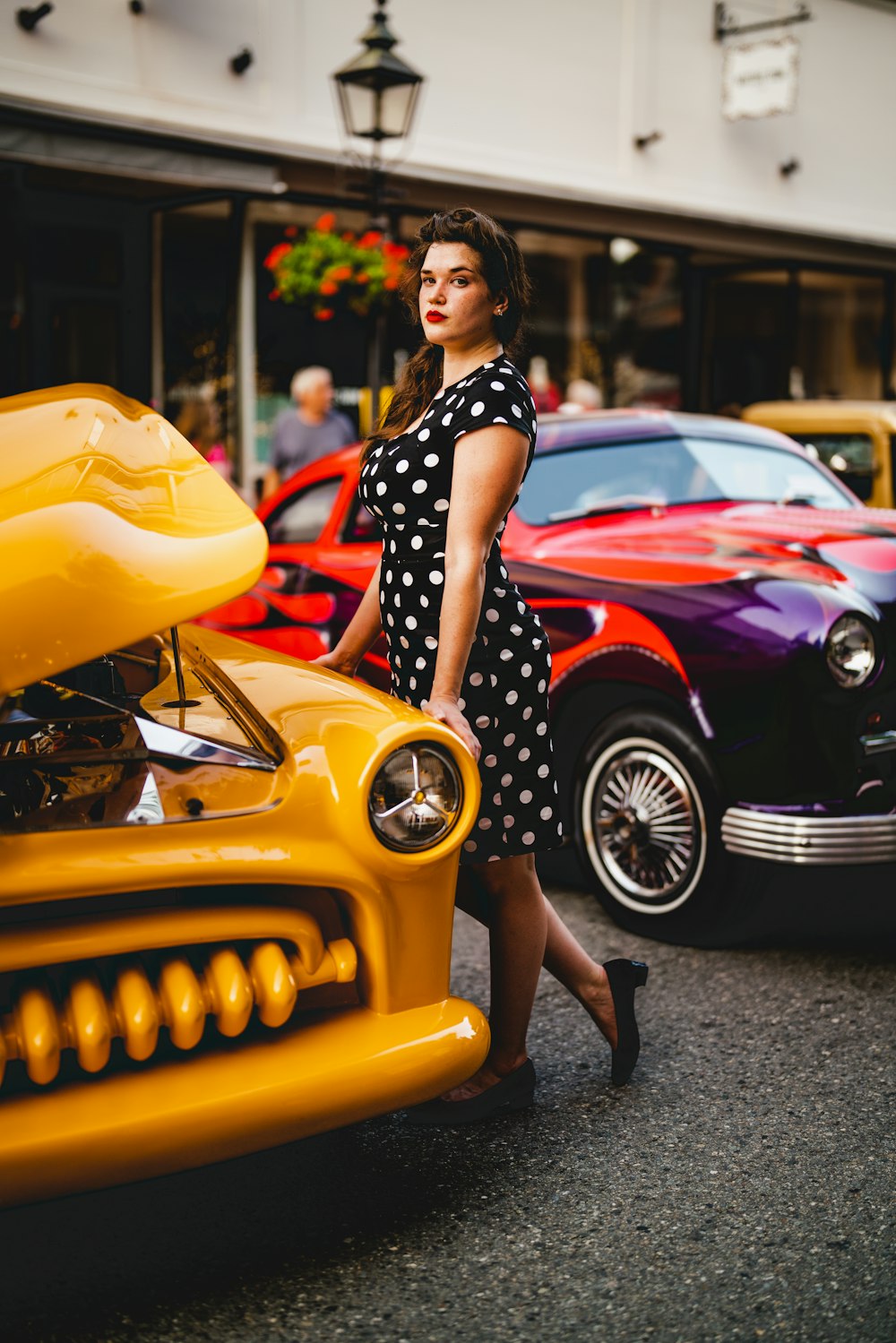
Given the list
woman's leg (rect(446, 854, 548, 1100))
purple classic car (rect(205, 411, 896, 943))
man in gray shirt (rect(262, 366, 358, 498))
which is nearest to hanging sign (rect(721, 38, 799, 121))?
man in gray shirt (rect(262, 366, 358, 498))

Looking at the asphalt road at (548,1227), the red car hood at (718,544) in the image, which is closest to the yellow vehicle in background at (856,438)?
the red car hood at (718,544)

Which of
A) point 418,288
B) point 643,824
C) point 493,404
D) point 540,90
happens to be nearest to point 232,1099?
point 493,404

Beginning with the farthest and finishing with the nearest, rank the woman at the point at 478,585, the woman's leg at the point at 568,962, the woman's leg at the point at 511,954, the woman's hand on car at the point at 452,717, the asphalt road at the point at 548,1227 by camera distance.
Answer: the woman's leg at the point at 568,962
the woman's leg at the point at 511,954
the woman at the point at 478,585
the woman's hand on car at the point at 452,717
the asphalt road at the point at 548,1227

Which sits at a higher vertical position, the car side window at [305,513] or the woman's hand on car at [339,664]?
the woman's hand on car at [339,664]

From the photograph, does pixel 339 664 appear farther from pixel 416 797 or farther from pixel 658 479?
pixel 658 479

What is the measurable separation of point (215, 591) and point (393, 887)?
592mm

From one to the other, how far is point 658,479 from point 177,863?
332 cm

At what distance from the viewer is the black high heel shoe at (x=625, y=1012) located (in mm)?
2982

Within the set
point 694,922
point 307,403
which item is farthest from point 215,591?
point 307,403

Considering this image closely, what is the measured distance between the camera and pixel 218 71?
10.9m

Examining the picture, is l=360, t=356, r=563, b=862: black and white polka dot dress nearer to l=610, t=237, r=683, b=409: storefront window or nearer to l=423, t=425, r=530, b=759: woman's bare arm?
l=423, t=425, r=530, b=759: woman's bare arm

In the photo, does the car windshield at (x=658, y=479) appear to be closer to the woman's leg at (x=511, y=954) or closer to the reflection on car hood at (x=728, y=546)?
the reflection on car hood at (x=728, y=546)

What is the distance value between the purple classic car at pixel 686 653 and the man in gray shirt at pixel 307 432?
4.00 meters

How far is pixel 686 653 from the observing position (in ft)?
12.9
